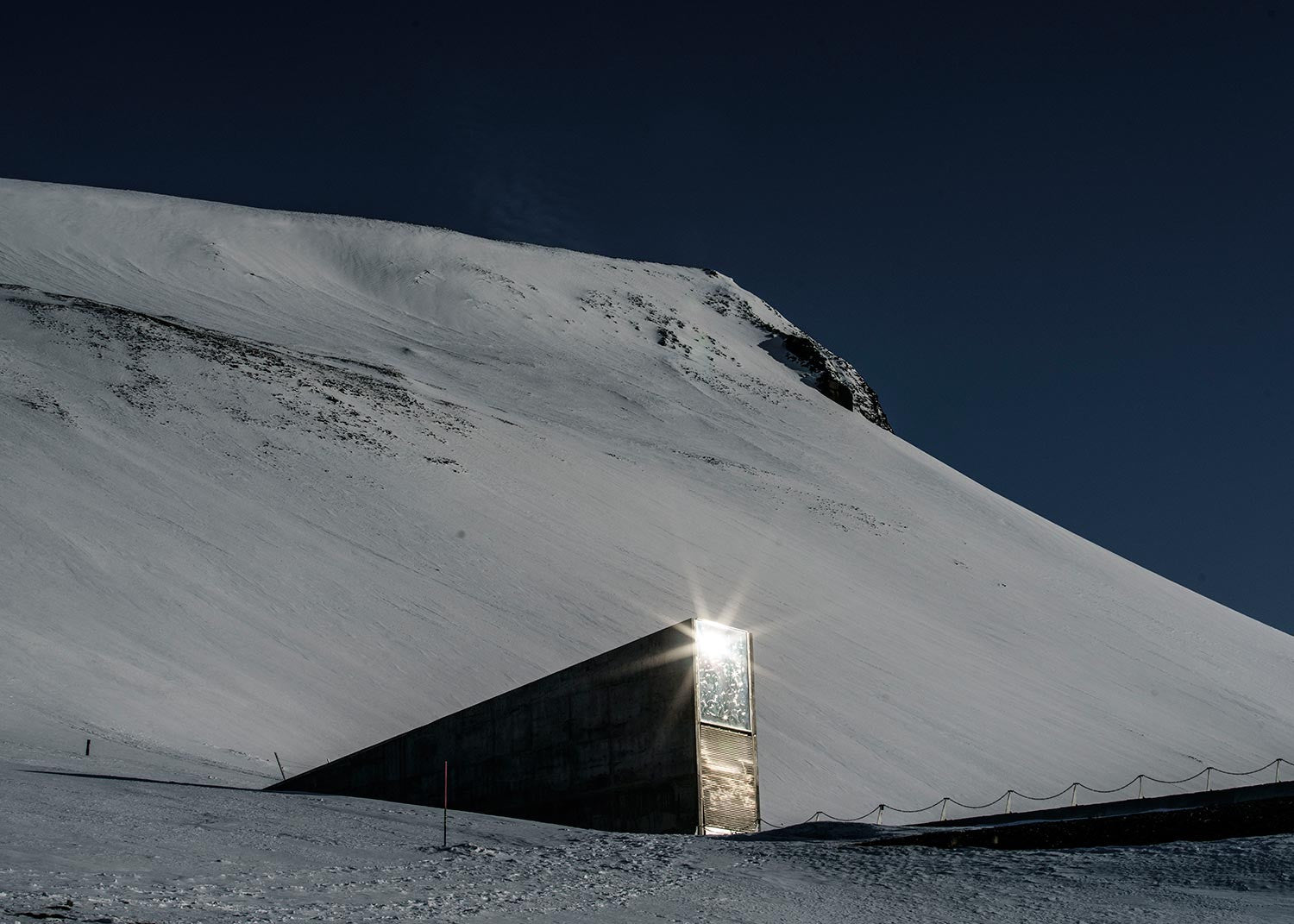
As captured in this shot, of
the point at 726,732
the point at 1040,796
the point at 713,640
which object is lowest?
the point at 1040,796

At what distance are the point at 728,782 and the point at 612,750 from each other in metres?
1.15

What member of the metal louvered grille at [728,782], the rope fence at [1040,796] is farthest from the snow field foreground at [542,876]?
the rope fence at [1040,796]

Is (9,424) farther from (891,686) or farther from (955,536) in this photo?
(955,536)

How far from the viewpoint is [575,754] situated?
40.7ft

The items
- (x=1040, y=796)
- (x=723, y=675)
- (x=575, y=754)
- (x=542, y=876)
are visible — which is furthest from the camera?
(x=1040, y=796)

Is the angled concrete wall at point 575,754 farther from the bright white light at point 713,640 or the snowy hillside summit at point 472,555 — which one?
the snowy hillside summit at point 472,555

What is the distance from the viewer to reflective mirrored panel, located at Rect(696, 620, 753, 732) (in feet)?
38.4

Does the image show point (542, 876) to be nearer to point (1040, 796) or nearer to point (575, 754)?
point (575, 754)

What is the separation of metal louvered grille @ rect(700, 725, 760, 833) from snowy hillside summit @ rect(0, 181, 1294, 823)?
14.8ft

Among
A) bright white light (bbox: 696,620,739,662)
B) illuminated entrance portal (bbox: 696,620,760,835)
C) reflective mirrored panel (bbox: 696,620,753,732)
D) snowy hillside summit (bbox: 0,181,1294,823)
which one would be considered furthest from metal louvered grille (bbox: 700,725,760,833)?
snowy hillside summit (bbox: 0,181,1294,823)

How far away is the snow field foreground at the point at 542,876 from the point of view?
5691 mm

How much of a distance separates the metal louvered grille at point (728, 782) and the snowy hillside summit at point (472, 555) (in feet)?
14.8

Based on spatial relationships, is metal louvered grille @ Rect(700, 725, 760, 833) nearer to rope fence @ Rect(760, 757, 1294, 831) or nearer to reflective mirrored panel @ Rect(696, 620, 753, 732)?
reflective mirrored panel @ Rect(696, 620, 753, 732)

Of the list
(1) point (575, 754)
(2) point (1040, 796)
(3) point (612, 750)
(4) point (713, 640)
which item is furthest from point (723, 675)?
(2) point (1040, 796)
